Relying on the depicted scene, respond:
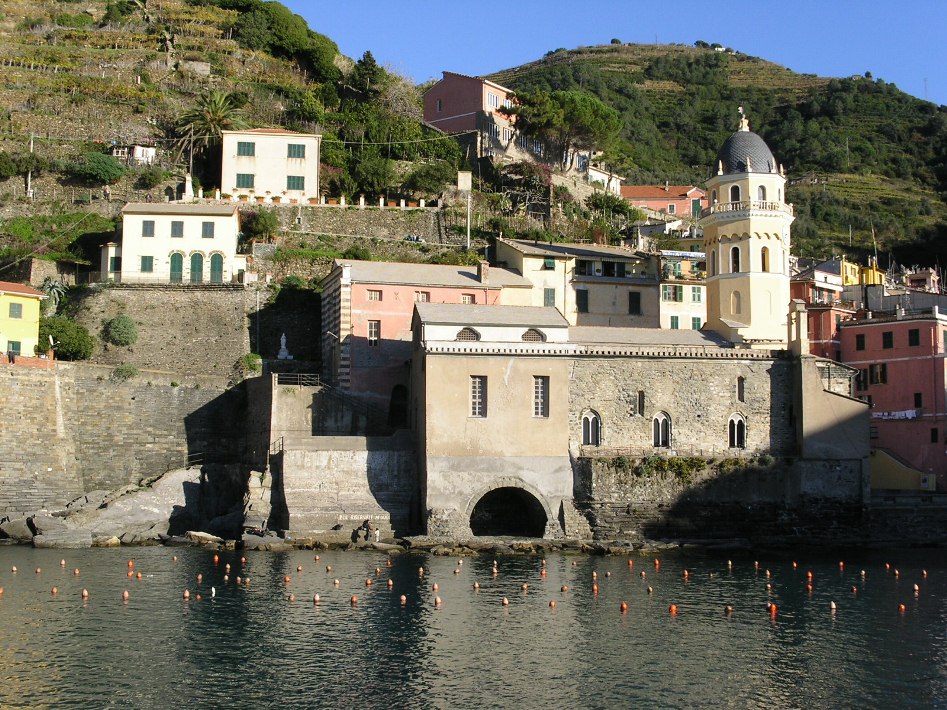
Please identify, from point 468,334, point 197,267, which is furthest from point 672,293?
point 197,267

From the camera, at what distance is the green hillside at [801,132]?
11138 centimetres

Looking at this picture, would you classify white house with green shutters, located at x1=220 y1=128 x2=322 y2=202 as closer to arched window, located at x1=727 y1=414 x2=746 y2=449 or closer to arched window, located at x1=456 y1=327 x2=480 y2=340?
arched window, located at x1=456 y1=327 x2=480 y2=340

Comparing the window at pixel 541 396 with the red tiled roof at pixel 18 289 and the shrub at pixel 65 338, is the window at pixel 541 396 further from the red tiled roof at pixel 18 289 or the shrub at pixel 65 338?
the red tiled roof at pixel 18 289

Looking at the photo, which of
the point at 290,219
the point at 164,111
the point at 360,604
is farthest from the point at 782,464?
the point at 164,111

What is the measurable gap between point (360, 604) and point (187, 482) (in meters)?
19.6

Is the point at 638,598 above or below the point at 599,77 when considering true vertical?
below

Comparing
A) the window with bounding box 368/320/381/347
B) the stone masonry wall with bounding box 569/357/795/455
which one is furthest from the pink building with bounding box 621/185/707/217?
the stone masonry wall with bounding box 569/357/795/455

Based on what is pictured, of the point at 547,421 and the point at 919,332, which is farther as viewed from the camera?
the point at 919,332

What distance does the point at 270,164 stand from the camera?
72000mm

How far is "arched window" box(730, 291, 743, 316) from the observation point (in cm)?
5906

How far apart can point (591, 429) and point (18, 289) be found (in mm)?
28722

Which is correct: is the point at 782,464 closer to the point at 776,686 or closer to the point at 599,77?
the point at 776,686

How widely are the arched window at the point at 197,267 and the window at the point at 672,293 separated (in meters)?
25.5

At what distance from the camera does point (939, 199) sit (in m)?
122
